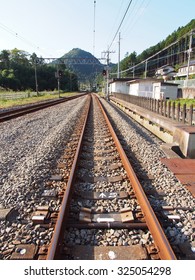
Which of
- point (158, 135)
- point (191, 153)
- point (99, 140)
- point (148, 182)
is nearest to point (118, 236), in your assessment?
point (148, 182)

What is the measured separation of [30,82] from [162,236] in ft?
303

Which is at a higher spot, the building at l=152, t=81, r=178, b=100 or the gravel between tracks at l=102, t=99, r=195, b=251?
the building at l=152, t=81, r=178, b=100

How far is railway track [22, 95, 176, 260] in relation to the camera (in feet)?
8.63

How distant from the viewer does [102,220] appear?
3.27 m

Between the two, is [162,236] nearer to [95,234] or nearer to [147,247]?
[147,247]

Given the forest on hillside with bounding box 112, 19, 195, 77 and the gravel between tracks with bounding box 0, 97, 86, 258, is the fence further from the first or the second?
the forest on hillside with bounding box 112, 19, 195, 77

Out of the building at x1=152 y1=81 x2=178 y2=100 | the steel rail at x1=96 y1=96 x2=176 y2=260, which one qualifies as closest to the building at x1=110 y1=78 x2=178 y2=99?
the building at x1=152 y1=81 x2=178 y2=100

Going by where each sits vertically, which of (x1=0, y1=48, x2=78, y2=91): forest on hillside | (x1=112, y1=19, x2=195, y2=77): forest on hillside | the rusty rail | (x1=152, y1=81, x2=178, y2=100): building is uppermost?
(x1=112, y1=19, x2=195, y2=77): forest on hillside

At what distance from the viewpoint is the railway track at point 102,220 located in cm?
263

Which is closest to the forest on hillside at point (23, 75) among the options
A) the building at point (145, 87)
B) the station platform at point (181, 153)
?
the building at point (145, 87)

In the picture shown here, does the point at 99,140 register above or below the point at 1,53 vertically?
below

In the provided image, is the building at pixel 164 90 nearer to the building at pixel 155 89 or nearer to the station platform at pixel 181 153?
the building at pixel 155 89

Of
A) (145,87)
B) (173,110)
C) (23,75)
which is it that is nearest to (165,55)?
(23,75)
